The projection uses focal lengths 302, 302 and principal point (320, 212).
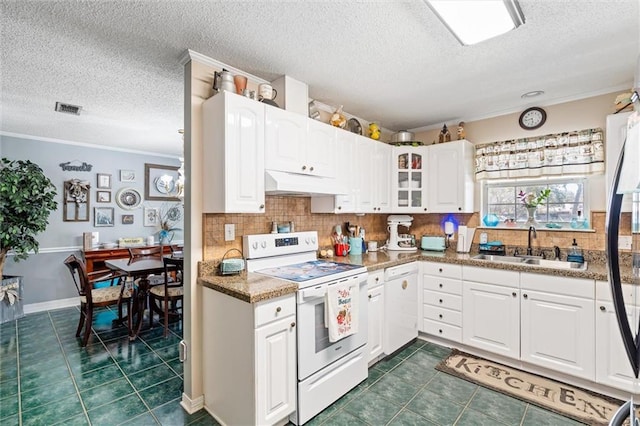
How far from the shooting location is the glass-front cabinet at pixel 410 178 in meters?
3.61

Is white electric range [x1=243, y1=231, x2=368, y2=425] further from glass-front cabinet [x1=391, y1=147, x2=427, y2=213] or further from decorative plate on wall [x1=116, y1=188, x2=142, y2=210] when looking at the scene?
decorative plate on wall [x1=116, y1=188, x2=142, y2=210]

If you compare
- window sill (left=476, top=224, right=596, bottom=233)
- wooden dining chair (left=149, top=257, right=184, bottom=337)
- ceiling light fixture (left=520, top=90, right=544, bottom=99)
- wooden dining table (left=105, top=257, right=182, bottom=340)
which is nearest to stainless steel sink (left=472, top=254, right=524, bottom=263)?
window sill (left=476, top=224, right=596, bottom=233)

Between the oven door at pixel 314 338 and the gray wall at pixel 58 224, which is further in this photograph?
the gray wall at pixel 58 224

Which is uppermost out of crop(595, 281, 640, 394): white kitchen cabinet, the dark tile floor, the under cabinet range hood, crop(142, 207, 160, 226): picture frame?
the under cabinet range hood

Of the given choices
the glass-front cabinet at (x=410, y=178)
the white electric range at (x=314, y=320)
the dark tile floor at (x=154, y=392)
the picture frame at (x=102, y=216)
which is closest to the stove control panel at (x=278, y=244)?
the white electric range at (x=314, y=320)

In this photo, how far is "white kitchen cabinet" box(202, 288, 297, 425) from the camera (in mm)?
1719

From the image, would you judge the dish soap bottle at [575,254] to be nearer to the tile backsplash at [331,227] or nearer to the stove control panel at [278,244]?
the tile backsplash at [331,227]

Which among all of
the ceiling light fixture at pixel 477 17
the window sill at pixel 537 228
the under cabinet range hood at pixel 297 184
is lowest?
the window sill at pixel 537 228

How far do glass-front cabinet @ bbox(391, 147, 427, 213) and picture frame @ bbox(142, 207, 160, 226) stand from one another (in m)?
4.31

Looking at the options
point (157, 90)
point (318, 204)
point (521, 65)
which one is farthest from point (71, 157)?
point (521, 65)

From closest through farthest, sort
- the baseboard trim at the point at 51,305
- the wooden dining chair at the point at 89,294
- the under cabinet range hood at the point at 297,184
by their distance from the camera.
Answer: the under cabinet range hood at the point at 297,184
the wooden dining chair at the point at 89,294
the baseboard trim at the point at 51,305

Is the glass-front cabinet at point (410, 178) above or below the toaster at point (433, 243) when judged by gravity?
above

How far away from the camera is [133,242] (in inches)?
199

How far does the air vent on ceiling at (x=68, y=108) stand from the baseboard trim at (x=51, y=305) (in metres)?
2.88
